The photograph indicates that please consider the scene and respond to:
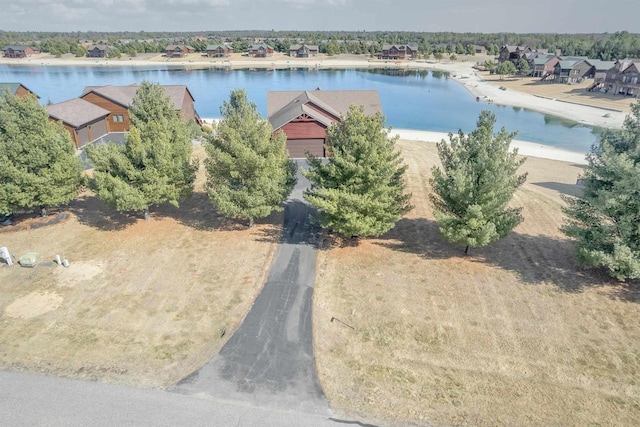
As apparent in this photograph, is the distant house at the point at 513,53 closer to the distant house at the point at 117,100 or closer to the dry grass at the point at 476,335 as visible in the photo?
the distant house at the point at 117,100

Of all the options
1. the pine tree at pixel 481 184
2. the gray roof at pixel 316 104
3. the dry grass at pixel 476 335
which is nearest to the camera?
the dry grass at pixel 476 335

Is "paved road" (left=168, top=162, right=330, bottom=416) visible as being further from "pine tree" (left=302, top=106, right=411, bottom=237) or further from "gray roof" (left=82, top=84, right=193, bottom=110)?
"gray roof" (left=82, top=84, right=193, bottom=110)

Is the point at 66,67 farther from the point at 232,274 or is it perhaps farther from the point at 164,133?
the point at 232,274

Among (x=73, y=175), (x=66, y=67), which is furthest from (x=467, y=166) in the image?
(x=66, y=67)

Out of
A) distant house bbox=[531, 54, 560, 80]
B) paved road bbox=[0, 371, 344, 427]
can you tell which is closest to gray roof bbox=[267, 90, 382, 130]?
paved road bbox=[0, 371, 344, 427]

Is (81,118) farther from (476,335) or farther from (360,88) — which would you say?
(360,88)

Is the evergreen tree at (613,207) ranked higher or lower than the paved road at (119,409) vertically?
higher

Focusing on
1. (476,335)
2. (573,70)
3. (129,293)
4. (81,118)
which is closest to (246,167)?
(129,293)

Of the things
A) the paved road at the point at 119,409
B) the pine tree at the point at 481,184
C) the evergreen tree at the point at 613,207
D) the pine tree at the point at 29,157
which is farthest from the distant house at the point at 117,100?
the evergreen tree at the point at 613,207

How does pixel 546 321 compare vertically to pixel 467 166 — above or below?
below
